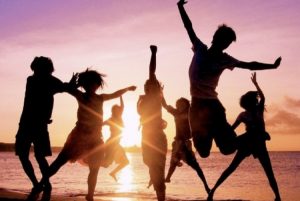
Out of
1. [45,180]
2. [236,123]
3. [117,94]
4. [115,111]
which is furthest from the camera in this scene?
[115,111]

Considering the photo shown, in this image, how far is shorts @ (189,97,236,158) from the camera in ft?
21.6

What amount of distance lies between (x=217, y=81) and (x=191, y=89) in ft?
1.26

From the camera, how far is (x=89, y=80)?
7820mm

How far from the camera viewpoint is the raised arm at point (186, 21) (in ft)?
22.0

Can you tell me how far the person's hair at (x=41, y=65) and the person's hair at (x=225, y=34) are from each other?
9.59ft

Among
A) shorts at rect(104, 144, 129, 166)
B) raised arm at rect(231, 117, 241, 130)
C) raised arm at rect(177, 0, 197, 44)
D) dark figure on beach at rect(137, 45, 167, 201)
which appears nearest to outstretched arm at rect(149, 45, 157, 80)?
dark figure on beach at rect(137, 45, 167, 201)

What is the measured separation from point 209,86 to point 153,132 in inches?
59.9

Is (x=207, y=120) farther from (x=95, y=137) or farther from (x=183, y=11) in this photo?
(x=95, y=137)

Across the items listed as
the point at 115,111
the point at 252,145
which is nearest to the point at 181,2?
the point at 252,145

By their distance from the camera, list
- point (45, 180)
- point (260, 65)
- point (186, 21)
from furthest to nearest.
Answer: point (45, 180), point (186, 21), point (260, 65)

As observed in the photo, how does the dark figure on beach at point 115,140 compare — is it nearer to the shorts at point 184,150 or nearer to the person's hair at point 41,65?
the shorts at point 184,150

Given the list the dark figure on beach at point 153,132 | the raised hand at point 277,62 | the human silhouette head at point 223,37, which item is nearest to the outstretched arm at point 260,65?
the raised hand at point 277,62

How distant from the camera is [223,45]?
6590 millimetres

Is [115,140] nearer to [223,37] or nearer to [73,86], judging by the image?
[73,86]
